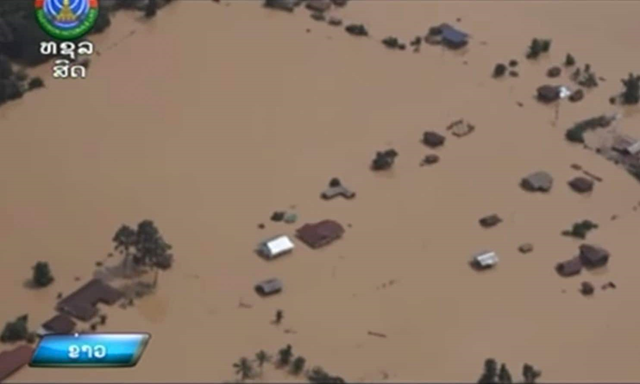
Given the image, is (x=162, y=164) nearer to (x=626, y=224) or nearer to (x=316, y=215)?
(x=316, y=215)

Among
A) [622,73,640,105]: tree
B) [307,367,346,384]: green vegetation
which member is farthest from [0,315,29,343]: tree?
[622,73,640,105]: tree

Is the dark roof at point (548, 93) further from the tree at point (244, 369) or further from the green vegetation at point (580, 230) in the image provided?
the tree at point (244, 369)

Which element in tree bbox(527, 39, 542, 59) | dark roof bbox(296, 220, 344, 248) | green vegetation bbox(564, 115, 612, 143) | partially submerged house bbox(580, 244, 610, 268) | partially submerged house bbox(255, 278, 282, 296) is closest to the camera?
partially submerged house bbox(255, 278, 282, 296)

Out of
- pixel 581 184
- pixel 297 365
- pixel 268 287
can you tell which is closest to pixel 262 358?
pixel 297 365

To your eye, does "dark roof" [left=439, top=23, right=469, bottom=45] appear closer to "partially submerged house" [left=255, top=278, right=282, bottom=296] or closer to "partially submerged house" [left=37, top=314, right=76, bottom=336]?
"partially submerged house" [left=255, top=278, right=282, bottom=296]

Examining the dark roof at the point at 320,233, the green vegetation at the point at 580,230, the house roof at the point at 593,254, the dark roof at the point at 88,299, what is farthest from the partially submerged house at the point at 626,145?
the dark roof at the point at 88,299

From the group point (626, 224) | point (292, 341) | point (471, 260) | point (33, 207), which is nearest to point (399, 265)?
point (471, 260)

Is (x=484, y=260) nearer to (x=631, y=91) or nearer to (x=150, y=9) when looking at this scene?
(x=631, y=91)
